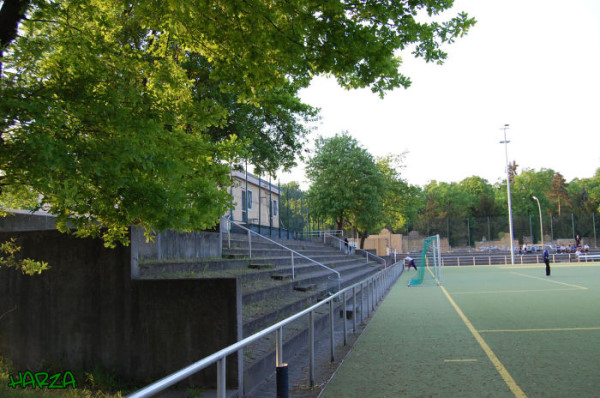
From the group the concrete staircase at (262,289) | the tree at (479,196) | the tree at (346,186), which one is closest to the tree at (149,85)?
the concrete staircase at (262,289)

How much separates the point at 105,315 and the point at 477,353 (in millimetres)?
5457

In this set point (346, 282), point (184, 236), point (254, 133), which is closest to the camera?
point (184, 236)

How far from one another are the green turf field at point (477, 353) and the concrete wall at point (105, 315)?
1.68 m

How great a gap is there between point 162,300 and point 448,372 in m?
3.82

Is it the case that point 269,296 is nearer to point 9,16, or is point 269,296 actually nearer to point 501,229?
point 9,16

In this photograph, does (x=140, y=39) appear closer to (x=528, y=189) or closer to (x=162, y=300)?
(x=162, y=300)

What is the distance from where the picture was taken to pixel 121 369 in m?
6.90

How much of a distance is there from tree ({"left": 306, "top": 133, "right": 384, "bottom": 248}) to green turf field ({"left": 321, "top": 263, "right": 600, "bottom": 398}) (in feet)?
86.8

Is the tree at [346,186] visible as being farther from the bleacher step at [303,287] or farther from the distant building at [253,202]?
the bleacher step at [303,287]

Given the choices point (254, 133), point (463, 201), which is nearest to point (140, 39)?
point (254, 133)

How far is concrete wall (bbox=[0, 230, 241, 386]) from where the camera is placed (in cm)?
649

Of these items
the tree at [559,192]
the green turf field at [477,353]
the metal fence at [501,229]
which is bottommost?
the green turf field at [477,353]

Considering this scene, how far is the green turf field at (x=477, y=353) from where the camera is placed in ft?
19.7

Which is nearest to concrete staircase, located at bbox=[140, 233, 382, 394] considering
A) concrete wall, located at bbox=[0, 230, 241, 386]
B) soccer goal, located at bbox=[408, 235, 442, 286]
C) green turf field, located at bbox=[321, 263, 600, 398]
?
concrete wall, located at bbox=[0, 230, 241, 386]
